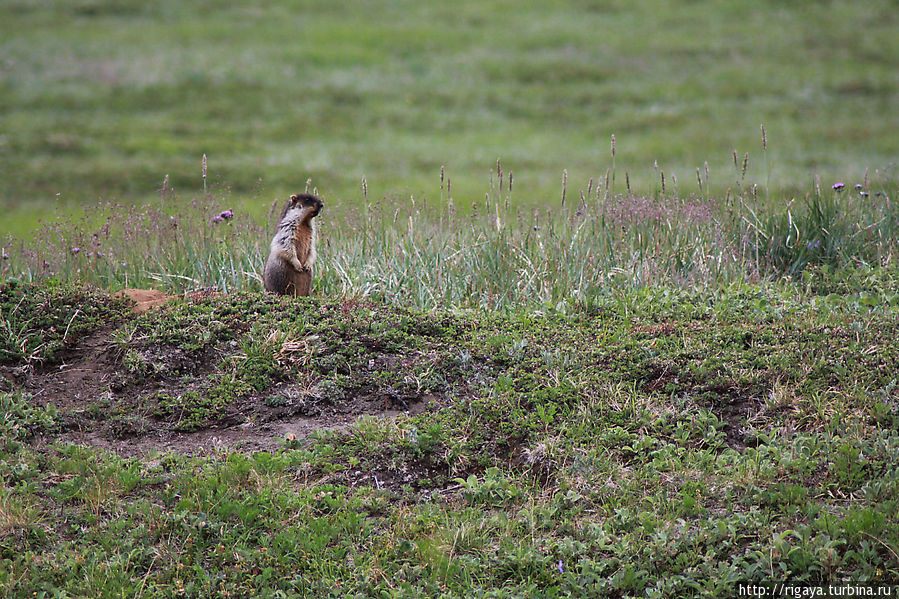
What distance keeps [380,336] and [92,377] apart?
215 centimetres

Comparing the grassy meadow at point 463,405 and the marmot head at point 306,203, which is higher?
the marmot head at point 306,203

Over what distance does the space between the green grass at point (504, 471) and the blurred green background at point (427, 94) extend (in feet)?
34.9

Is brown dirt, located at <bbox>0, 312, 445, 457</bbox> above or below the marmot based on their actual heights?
below

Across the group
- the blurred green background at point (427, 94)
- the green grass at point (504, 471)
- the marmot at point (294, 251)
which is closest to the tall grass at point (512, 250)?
the marmot at point (294, 251)

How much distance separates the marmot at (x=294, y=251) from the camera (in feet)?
25.3

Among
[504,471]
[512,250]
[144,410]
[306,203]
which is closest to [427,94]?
[512,250]

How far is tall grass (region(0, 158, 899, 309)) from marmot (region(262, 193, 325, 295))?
1.35 feet

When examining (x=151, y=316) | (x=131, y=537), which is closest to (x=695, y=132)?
(x=151, y=316)

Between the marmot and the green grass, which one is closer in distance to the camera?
the green grass

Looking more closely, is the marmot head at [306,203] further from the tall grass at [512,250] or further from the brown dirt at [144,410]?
the brown dirt at [144,410]

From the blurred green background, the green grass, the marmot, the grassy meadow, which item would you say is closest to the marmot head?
the marmot

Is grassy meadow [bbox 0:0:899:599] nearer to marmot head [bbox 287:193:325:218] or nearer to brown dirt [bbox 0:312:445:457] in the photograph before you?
brown dirt [bbox 0:312:445:457]

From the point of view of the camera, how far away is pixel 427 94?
2673cm

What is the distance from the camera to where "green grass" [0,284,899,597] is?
4.42 meters
